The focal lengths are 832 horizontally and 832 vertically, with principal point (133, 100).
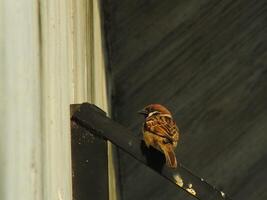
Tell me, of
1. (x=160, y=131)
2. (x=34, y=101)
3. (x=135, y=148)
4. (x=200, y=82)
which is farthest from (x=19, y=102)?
(x=200, y=82)

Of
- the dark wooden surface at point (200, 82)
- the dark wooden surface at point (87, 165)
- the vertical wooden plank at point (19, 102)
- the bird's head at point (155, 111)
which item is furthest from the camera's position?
the dark wooden surface at point (200, 82)

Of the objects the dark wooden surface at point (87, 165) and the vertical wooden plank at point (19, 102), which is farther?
the dark wooden surface at point (87, 165)

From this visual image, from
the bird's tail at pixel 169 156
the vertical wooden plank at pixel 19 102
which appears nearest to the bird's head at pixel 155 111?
the bird's tail at pixel 169 156

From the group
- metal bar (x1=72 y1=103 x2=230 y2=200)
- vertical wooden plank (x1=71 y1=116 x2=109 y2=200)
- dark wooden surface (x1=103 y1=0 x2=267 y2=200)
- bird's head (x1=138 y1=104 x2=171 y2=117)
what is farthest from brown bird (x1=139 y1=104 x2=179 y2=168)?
dark wooden surface (x1=103 y1=0 x2=267 y2=200)

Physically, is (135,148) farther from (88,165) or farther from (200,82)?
(200,82)

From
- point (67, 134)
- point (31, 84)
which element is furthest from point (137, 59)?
point (31, 84)

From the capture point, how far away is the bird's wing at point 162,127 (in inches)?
149

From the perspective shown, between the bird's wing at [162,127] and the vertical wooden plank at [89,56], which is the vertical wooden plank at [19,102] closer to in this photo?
the vertical wooden plank at [89,56]

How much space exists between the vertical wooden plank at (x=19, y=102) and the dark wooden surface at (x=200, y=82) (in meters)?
2.26

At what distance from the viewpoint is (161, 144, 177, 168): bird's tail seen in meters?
3.16

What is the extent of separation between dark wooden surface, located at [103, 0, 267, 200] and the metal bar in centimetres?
159

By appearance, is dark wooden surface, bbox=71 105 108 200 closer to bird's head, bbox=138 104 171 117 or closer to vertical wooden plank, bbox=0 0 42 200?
vertical wooden plank, bbox=0 0 42 200

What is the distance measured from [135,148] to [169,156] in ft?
1.23

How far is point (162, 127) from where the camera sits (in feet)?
12.6
